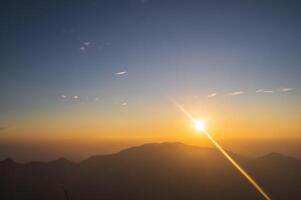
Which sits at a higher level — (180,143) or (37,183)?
(180,143)

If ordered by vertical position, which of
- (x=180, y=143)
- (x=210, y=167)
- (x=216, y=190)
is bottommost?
(x=216, y=190)

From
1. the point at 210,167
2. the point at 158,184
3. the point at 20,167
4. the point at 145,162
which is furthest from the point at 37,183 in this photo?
the point at 210,167

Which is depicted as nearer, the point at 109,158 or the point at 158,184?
the point at 158,184

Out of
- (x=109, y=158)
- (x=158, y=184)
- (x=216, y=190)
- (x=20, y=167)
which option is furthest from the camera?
(x=20, y=167)

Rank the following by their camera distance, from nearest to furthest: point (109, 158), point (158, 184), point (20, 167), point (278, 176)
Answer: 1. point (158, 184)
2. point (278, 176)
3. point (109, 158)
4. point (20, 167)

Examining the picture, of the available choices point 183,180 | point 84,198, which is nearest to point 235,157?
point 183,180

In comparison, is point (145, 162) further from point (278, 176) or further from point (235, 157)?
point (278, 176)
